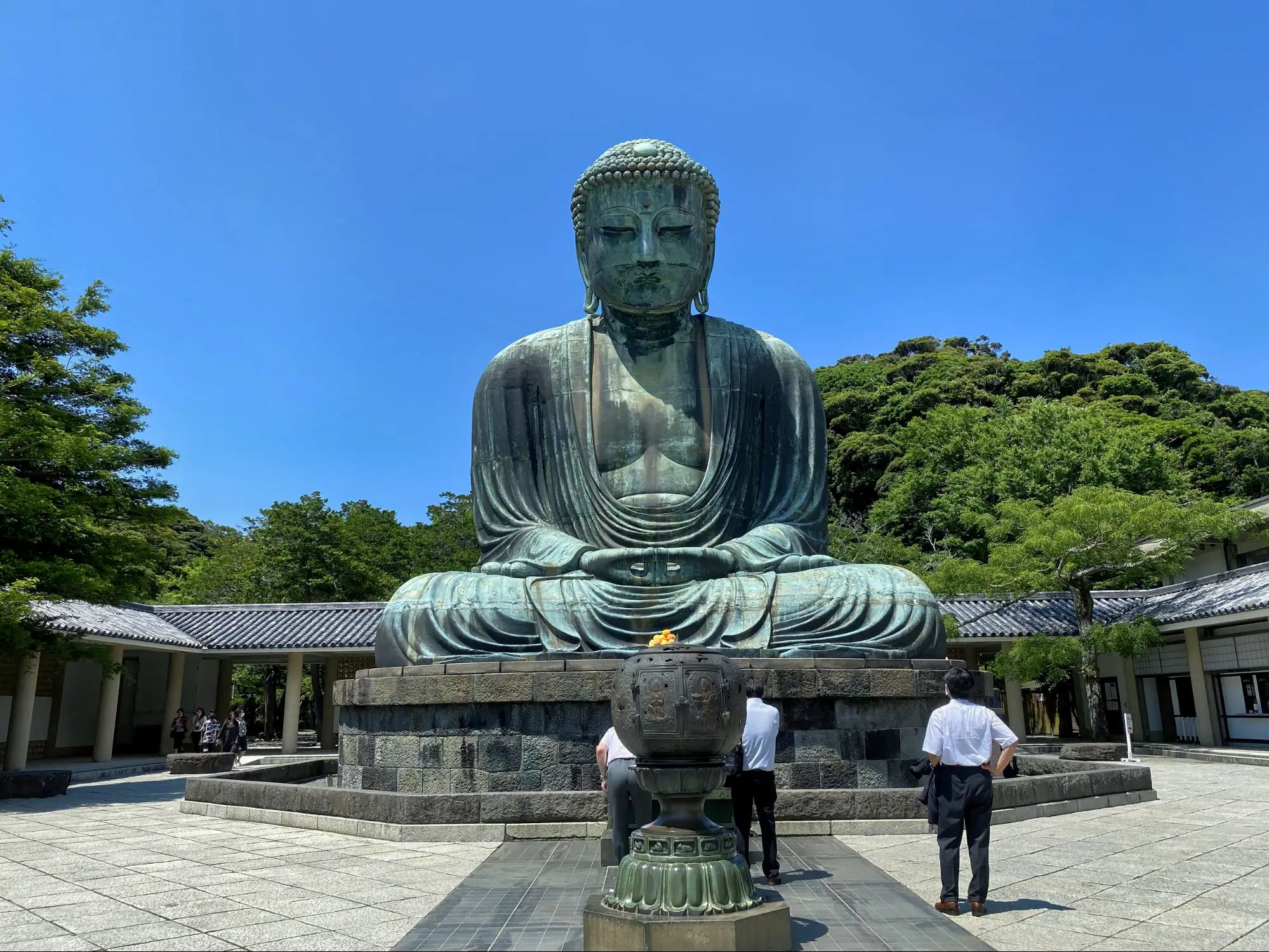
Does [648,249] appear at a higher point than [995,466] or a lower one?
lower

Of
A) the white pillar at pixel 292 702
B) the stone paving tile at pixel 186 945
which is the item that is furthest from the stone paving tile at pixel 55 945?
the white pillar at pixel 292 702

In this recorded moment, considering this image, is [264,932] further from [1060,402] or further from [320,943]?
[1060,402]

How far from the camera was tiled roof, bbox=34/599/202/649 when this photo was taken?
1809 centimetres

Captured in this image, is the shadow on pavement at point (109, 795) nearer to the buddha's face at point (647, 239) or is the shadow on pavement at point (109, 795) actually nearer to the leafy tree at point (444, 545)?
the buddha's face at point (647, 239)

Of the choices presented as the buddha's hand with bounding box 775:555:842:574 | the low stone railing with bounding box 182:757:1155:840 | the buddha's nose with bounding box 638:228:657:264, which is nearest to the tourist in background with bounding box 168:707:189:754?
the low stone railing with bounding box 182:757:1155:840

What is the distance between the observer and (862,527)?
120ft

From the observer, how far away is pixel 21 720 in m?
17.1

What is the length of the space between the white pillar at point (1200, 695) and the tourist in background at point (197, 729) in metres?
21.0

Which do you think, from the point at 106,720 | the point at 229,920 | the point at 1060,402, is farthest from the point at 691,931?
the point at 1060,402

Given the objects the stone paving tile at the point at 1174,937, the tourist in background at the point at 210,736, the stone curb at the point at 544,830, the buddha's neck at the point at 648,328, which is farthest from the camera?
the tourist in background at the point at 210,736

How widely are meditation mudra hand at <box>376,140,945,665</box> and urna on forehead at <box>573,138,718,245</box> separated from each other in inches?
0.8

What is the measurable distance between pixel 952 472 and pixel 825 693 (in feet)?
84.6

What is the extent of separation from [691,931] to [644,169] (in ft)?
24.6

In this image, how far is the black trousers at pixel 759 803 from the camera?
5340mm
